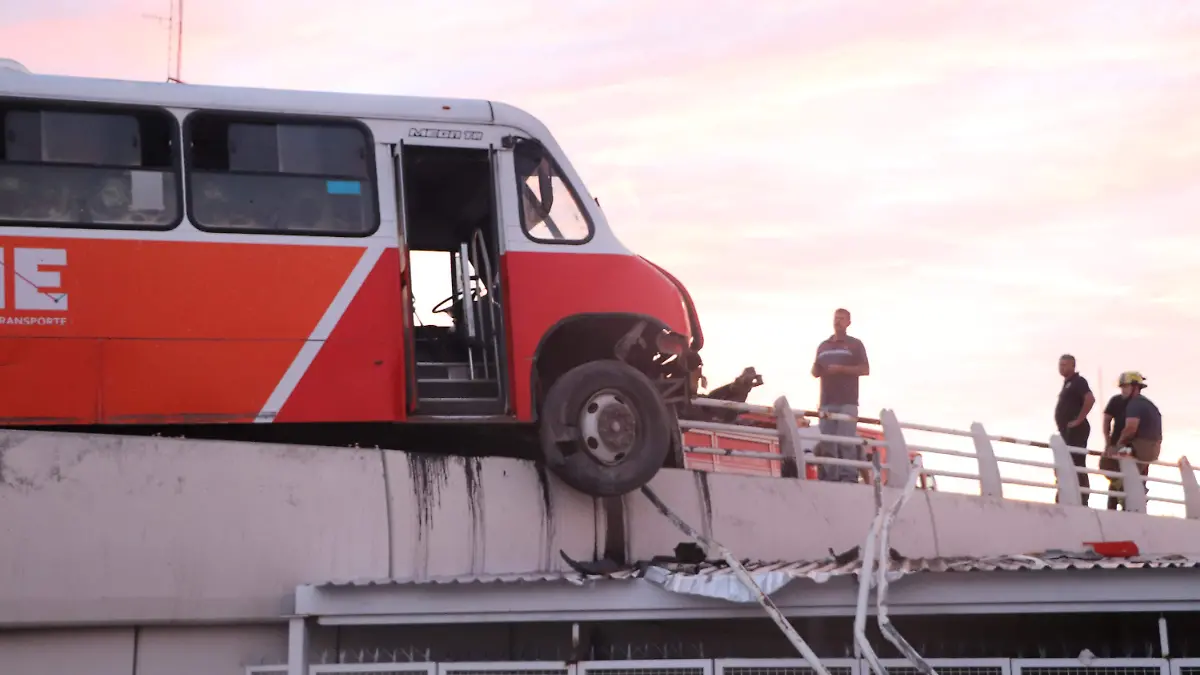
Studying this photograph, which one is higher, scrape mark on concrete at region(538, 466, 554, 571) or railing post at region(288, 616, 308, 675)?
scrape mark on concrete at region(538, 466, 554, 571)

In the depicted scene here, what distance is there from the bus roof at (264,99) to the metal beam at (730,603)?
11.6 feet

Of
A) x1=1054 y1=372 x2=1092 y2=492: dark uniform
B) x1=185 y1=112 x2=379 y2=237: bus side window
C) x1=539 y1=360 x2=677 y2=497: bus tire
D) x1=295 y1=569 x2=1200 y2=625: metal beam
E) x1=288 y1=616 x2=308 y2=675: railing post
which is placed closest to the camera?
x1=295 y1=569 x2=1200 y2=625: metal beam

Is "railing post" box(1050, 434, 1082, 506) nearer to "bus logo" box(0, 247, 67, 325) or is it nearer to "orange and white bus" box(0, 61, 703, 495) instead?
"orange and white bus" box(0, 61, 703, 495)

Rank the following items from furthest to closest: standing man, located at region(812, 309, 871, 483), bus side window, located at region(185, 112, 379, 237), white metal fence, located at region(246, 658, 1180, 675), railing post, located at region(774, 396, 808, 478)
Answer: standing man, located at region(812, 309, 871, 483) < railing post, located at region(774, 396, 808, 478) < bus side window, located at region(185, 112, 379, 237) < white metal fence, located at region(246, 658, 1180, 675)

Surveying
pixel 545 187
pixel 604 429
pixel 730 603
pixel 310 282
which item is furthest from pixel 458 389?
pixel 730 603

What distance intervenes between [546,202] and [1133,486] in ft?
25.3

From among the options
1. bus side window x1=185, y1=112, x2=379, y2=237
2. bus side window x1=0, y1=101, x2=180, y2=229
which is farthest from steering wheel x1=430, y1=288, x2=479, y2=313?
bus side window x1=0, y1=101, x2=180, y2=229

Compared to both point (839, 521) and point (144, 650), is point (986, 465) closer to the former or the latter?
point (839, 521)

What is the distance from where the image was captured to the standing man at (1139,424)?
16797mm

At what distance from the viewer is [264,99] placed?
12.0 meters

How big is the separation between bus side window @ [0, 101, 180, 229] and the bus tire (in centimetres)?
308

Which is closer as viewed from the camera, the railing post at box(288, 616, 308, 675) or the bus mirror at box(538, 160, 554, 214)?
the railing post at box(288, 616, 308, 675)

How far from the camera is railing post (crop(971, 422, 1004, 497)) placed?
1580 centimetres

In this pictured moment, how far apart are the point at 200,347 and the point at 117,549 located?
149 centimetres
